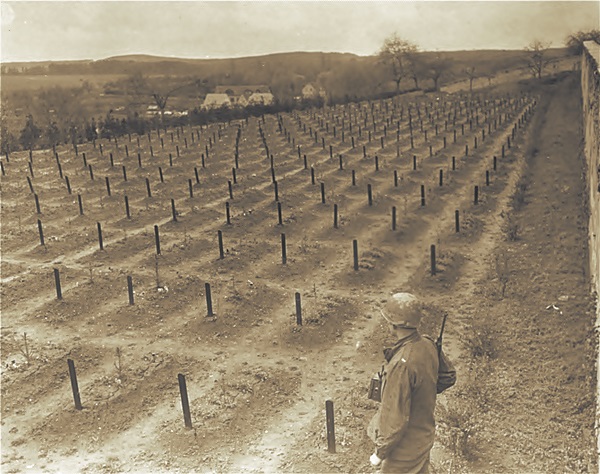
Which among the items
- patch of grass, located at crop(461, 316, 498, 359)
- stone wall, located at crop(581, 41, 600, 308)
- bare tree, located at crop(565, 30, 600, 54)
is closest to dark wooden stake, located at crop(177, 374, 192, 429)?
patch of grass, located at crop(461, 316, 498, 359)

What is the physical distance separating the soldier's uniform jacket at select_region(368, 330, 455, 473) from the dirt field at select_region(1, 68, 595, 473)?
3.74ft

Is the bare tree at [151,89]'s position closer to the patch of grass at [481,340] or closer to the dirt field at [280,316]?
the dirt field at [280,316]

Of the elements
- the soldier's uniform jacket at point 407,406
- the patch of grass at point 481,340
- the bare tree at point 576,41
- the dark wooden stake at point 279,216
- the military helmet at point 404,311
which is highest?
the bare tree at point 576,41

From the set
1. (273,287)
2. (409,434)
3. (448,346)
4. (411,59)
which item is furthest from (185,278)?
(411,59)

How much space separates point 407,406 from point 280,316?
273 inches

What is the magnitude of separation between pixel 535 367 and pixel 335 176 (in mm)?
12881

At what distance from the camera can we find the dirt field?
23.1 feet

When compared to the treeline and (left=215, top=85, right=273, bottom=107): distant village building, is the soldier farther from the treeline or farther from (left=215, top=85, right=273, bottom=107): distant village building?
(left=215, top=85, right=273, bottom=107): distant village building

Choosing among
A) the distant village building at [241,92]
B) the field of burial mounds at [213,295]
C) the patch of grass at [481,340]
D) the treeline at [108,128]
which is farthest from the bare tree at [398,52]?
the patch of grass at [481,340]

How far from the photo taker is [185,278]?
481 inches

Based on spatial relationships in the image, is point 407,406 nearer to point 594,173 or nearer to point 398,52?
point 594,173

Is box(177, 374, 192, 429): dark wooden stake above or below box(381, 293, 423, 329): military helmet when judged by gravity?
below

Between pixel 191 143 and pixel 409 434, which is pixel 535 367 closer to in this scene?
pixel 409 434

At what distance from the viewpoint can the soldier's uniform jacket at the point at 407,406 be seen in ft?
12.9
